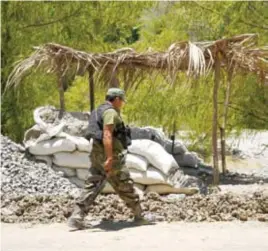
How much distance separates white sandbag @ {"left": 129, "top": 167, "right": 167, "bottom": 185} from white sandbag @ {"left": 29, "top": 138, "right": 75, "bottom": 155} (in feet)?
3.83

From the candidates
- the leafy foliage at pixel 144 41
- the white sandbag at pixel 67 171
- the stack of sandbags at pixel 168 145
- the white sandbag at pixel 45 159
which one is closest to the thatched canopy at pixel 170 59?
the white sandbag at pixel 45 159

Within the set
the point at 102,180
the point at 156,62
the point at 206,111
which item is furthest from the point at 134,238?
the point at 206,111

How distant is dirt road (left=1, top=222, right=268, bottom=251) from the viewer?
6504 mm

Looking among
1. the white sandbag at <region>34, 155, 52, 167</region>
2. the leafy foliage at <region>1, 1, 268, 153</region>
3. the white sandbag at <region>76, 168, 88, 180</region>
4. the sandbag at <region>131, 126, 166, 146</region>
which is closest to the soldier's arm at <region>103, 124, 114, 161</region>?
the white sandbag at <region>76, 168, 88, 180</region>

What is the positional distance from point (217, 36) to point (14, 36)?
14.7ft

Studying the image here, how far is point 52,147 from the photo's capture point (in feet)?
36.0

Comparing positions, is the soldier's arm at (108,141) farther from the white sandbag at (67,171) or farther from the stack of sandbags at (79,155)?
the white sandbag at (67,171)

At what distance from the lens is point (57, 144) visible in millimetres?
10930

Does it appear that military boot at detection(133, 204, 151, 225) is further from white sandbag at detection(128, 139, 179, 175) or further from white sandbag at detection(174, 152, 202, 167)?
white sandbag at detection(174, 152, 202, 167)

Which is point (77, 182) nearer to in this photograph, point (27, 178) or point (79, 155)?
point (79, 155)

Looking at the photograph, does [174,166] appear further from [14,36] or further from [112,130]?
[14,36]

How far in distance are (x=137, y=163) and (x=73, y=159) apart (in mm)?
1138

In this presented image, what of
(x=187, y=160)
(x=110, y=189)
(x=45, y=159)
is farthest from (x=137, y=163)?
(x=187, y=160)

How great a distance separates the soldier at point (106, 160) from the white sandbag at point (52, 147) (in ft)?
11.0
